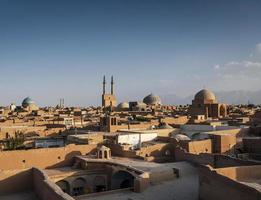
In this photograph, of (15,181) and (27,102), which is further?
(27,102)

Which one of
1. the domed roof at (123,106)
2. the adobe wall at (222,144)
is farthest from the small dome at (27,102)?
the adobe wall at (222,144)

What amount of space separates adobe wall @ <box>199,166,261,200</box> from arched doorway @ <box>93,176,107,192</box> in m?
7.84

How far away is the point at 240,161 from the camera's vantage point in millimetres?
18422

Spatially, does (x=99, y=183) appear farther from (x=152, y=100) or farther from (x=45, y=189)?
(x=152, y=100)

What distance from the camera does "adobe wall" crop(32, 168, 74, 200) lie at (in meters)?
12.7

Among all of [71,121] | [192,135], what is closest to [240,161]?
[192,135]

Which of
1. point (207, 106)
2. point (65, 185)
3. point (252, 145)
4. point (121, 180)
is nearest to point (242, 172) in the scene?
point (121, 180)

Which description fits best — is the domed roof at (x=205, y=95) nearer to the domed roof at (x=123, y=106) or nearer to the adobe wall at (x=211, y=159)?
the domed roof at (x=123, y=106)

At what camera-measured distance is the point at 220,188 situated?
14.0 metres

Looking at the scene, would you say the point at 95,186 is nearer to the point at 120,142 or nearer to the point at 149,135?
the point at 120,142

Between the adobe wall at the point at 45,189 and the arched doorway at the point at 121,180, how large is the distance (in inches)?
211

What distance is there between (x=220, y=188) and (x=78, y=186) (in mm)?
9842

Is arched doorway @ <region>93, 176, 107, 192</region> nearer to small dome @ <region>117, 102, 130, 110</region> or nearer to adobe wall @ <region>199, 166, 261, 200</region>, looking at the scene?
adobe wall @ <region>199, 166, 261, 200</region>

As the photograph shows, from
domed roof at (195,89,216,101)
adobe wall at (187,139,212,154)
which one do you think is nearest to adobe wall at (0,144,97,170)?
adobe wall at (187,139,212,154)
